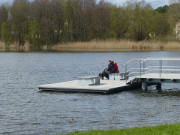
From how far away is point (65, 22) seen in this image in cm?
8469

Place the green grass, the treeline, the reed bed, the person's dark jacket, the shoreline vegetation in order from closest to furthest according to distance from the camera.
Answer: the green grass < the person's dark jacket < the shoreline vegetation < the reed bed < the treeline

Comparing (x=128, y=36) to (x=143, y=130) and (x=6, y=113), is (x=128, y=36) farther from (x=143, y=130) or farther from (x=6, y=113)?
(x=143, y=130)

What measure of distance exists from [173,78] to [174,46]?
39180 millimetres

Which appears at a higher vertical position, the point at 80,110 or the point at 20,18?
the point at 20,18

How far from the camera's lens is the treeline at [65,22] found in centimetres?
8075

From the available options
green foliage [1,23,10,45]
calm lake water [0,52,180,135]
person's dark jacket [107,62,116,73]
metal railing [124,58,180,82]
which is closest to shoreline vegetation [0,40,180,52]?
green foliage [1,23,10,45]

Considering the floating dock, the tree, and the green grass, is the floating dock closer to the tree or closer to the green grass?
the green grass

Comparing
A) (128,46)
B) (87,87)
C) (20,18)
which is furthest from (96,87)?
(20,18)

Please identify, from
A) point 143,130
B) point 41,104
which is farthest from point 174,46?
point 143,130

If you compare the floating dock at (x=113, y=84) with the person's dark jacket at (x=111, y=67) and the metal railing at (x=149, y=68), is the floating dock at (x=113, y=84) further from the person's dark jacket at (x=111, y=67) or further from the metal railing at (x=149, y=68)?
the person's dark jacket at (x=111, y=67)

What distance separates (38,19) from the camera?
3241 inches

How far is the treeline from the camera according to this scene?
80750 millimetres

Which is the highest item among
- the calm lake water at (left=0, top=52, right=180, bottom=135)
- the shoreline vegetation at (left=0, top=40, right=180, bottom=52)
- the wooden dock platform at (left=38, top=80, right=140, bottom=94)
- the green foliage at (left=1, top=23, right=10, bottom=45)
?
the green foliage at (left=1, top=23, right=10, bottom=45)

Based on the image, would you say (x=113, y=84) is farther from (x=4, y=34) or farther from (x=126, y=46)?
(x=4, y=34)
